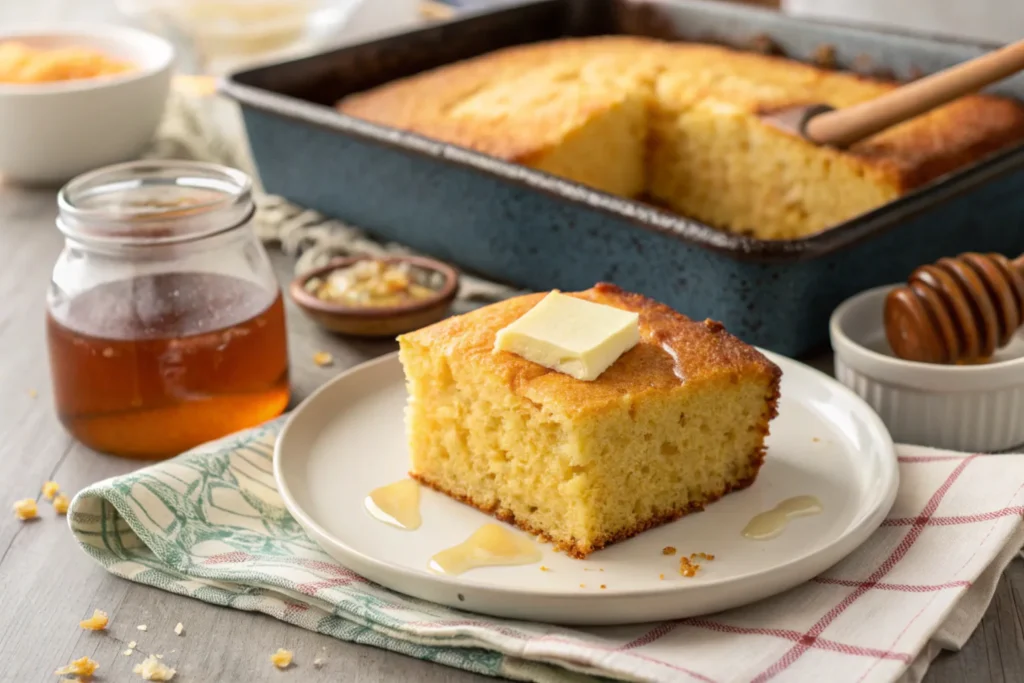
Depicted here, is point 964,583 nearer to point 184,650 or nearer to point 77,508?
point 184,650

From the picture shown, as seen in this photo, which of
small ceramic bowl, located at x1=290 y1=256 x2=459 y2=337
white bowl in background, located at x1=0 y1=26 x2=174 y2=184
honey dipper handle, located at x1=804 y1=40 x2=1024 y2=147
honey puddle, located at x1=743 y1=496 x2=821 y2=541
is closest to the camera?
honey puddle, located at x1=743 y1=496 x2=821 y2=541

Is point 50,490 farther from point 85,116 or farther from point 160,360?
point 85,116

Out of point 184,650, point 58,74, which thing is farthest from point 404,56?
point 184,650

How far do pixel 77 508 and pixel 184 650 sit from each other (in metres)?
0.35

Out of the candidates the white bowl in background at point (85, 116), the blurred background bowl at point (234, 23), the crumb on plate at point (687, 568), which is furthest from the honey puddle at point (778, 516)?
the blurred background bowl at point (234, 23)

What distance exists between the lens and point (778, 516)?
1923 mm

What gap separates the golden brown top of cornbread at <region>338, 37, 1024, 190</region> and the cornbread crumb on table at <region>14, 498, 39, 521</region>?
134 cm

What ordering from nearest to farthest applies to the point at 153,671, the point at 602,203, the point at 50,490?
the point at 153,671 → the point at 50,490 → the point at 602,203

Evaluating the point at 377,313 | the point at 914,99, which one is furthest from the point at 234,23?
the point at 914,99

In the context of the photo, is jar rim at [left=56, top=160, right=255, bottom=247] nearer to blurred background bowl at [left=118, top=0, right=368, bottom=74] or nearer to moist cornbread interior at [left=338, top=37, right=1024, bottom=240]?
moist cornbread interior at [left=338, top=37, right=1024, bottom=240]

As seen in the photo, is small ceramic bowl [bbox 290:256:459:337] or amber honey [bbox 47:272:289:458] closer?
amber honey [bbox 47:272:289:458]

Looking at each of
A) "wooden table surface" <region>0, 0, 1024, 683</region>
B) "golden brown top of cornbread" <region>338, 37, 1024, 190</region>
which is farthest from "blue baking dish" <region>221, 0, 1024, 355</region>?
"wooden table surface" <region>0, 0, 1024, 683</region>

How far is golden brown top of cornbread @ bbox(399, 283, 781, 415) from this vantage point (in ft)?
6.00

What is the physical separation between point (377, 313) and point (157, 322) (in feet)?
1.83
